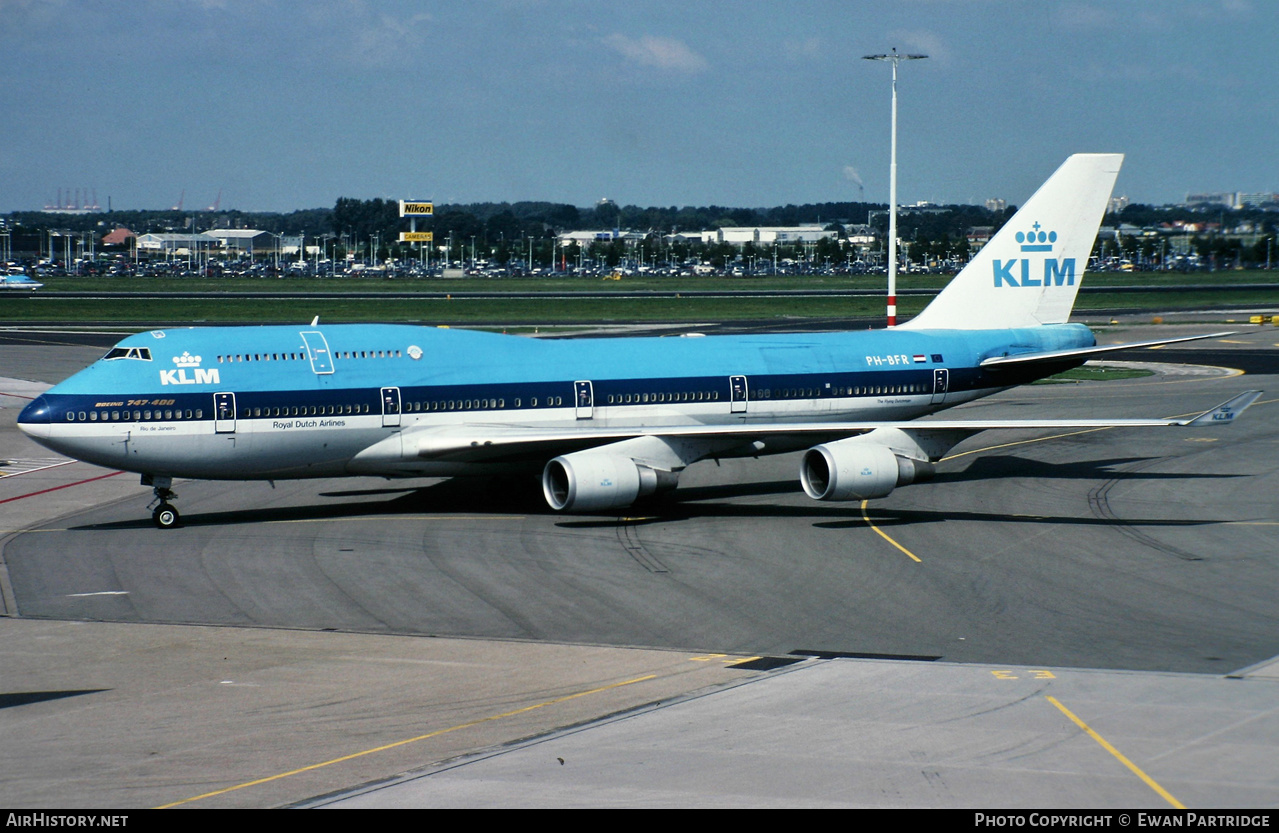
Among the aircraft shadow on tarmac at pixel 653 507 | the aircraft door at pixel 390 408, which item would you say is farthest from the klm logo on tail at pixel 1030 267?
the aircraft door at pixel 390 408

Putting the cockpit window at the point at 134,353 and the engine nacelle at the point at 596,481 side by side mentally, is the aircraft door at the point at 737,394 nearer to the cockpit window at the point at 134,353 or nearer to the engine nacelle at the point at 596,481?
the engine nacelle at the point at 596,481

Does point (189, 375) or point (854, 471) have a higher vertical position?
point (189, 375)

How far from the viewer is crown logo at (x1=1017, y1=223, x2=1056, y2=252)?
138 ft

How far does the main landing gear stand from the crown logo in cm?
2760

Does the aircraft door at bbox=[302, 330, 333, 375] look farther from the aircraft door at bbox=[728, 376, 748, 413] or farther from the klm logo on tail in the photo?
the klm logo on tail

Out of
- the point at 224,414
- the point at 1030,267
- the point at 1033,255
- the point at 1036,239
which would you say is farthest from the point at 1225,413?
the point at 224,414

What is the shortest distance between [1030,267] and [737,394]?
12.1 meters

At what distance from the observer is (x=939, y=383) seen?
40.2 m

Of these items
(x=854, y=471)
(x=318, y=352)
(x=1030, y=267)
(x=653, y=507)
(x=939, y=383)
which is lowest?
(x=653, y=507)

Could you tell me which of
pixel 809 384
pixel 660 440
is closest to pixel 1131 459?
pixel 809 384

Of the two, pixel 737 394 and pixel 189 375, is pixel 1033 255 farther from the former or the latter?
pixel 189 375

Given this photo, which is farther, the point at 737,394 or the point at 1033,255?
the point at 1033,255

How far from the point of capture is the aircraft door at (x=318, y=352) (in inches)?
1310

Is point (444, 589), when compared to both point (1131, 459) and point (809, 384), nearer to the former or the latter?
point (809, 384)
